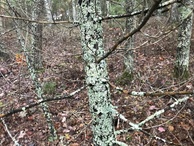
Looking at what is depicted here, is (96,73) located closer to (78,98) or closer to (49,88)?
(78,98)

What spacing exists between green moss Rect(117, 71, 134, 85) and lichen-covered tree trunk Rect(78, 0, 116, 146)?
5.10 metres

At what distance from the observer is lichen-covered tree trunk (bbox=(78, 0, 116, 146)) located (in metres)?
2.13

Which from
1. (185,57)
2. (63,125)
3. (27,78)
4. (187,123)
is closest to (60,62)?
(27,78)

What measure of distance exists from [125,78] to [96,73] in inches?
215

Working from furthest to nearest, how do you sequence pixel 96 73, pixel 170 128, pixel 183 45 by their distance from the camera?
pixel 183 45, pixel 170 128, pixel 96 73

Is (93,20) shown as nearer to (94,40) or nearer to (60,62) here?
(94,40)

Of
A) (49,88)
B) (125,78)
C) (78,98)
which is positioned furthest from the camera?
(49,88)

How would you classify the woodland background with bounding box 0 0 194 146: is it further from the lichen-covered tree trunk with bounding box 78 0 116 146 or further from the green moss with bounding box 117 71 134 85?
the lichen-covered tree trunk with bounding box 78 0 116 146

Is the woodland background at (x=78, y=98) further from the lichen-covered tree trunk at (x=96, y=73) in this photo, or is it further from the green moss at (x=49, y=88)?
the lichen-covered tree trunk at (x=96, y=73)

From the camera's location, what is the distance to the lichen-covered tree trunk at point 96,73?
2129mm

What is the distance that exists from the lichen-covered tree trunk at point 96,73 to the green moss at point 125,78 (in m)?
5.10

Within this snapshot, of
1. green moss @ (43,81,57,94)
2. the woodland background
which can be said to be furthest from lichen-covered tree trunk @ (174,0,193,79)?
green moss @ (43,81,57,94)

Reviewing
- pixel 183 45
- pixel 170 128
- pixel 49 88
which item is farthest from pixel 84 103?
pixel 183 45

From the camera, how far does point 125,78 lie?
25.1 ft
